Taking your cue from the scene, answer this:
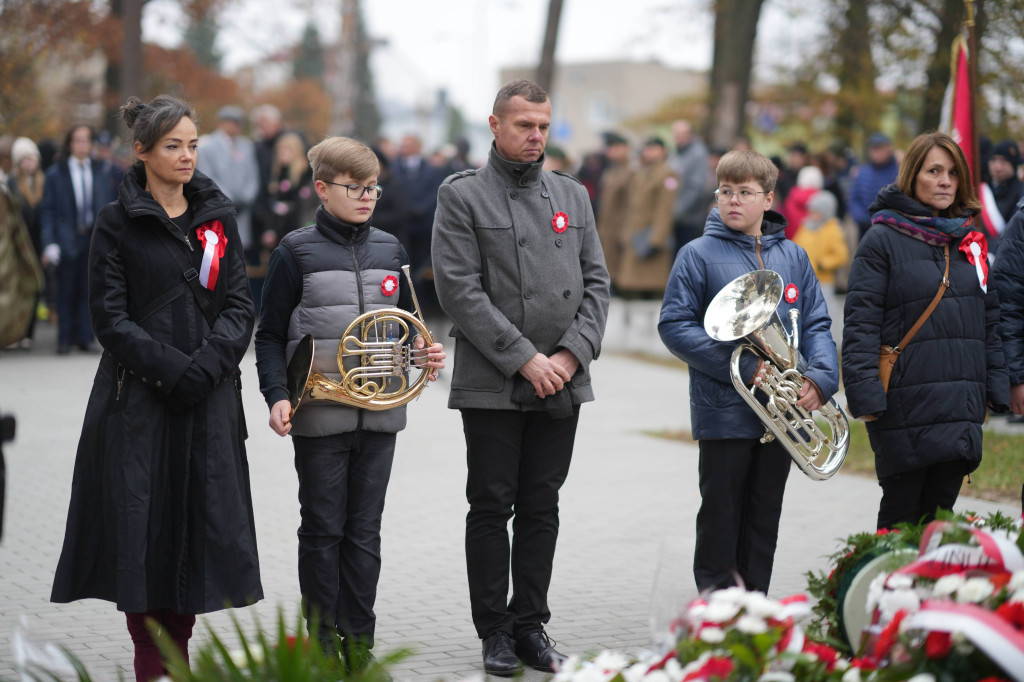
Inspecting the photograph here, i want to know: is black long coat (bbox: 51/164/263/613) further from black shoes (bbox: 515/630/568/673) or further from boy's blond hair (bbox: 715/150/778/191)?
boy's blond hair (bbox: 715/150/778/191)

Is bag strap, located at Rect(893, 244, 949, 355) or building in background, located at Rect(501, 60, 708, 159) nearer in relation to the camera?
bag strap, located at Rect(893, 244, 949, 355)

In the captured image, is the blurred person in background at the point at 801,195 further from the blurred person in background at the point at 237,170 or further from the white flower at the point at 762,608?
the white flower at the point at 762,608

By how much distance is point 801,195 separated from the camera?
48.5 feet

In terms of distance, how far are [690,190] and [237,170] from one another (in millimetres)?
5493

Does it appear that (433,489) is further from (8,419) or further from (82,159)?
(82,159)

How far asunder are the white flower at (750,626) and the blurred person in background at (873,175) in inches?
467

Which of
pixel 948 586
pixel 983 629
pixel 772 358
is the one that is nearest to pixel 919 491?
pixel 772 358

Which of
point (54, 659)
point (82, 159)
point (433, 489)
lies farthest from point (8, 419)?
point (82, 159)

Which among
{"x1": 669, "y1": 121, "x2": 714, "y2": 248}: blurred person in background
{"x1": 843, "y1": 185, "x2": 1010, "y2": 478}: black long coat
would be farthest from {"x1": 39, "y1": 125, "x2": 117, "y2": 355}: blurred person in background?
{"x1": 843, "y1": 185, "x2": 1010, "y2": 478}: black long coat

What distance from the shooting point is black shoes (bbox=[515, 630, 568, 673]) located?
4.99 meters

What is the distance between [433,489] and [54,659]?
530 cm

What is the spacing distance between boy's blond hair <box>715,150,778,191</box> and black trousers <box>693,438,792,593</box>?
1048mm

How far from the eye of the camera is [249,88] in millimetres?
47906

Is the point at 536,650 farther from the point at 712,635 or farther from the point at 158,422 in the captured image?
the point at 712,635
